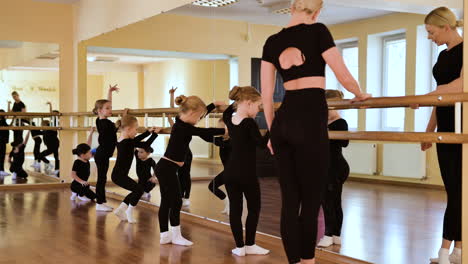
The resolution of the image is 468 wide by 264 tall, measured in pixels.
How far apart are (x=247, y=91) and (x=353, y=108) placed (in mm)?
670

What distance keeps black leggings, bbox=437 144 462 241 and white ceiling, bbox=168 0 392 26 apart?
3.03 feet

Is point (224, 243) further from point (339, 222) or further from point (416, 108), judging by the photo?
point (416, 108)

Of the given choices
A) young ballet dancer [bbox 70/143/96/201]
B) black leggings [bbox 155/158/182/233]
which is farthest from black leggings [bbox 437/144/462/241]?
young ballet dancer [bbox 70/143/96/201]

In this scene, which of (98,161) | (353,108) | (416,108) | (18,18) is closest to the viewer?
(416,108)

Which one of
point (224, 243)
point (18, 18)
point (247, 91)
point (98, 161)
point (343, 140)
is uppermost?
point (18, 18)

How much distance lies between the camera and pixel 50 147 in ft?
25.9

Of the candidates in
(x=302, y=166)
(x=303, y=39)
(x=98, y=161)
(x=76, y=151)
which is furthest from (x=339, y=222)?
(x=76, y=151)

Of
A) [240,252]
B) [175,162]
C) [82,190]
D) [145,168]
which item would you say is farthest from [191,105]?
[82,190]

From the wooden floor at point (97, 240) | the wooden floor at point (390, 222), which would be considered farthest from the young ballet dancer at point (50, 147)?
the wooden floor at point (390, 222)

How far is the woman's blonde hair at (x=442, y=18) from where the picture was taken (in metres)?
2.87

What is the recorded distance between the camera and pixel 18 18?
735 cm

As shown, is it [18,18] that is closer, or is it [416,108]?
[416,108]

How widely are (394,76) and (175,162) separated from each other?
160 cm

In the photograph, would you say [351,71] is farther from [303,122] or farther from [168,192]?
[168,192]
